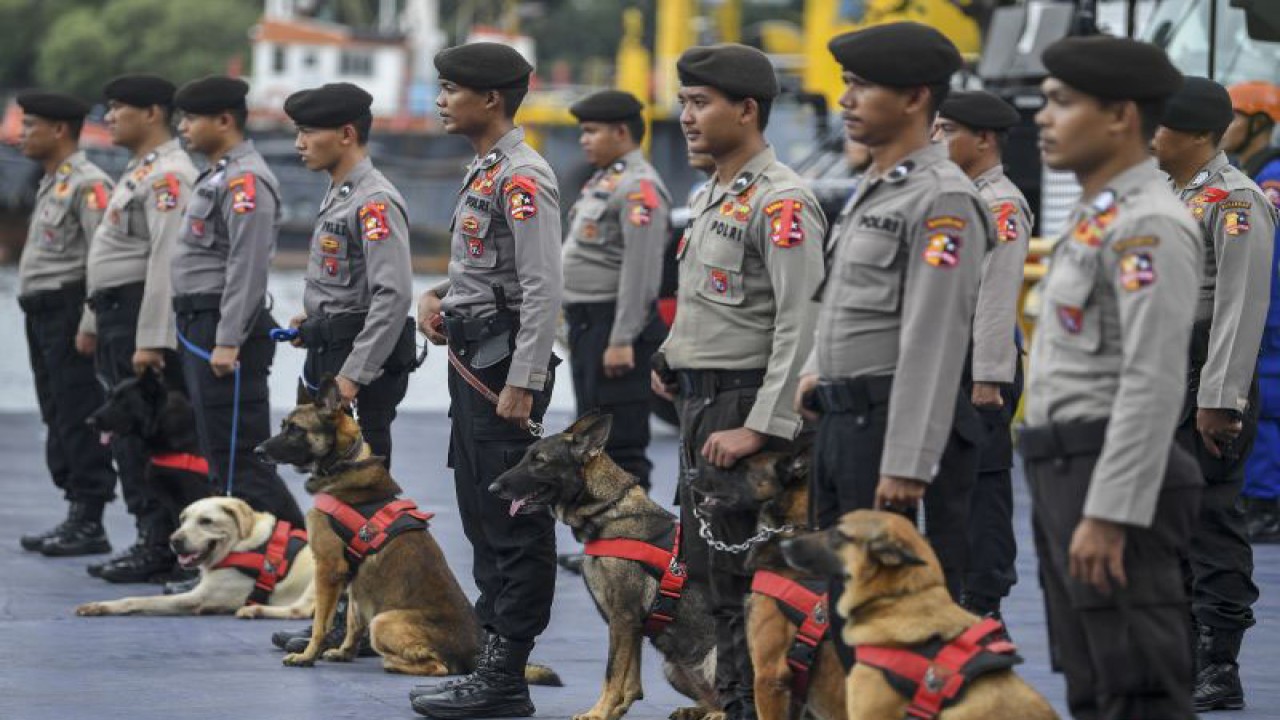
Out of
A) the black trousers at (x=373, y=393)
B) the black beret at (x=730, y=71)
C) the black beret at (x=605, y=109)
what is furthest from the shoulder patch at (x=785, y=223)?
the black beret at (x=605, y=109)

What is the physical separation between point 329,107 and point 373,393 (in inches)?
39.5

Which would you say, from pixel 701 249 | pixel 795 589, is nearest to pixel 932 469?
pixel 795 589

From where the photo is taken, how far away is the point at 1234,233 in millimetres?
5789

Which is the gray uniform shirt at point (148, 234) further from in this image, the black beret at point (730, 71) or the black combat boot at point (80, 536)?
the black beret at point (730, 71)


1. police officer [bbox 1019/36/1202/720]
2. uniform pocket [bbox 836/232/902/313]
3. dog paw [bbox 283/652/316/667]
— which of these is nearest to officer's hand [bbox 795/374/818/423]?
uniform pocket [bbox 836/232/902/313]

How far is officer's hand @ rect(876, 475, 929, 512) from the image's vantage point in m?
4.37

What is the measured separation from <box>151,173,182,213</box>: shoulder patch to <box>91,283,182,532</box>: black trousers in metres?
0.40

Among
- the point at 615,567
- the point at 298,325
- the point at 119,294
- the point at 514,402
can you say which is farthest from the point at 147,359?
the point at 615,567

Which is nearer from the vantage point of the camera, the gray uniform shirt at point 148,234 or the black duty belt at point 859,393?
the black duty belt at point 859,393

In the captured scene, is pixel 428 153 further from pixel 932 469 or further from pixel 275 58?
pixel 932 469

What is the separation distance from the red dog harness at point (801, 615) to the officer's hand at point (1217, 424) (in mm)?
1399

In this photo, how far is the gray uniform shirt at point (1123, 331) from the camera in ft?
12.6

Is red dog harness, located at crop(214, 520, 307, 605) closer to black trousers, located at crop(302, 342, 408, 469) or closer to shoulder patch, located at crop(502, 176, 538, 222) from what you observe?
black trousers, located at crop(302, 342, 408, 469)

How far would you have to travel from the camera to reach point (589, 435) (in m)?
5.82
